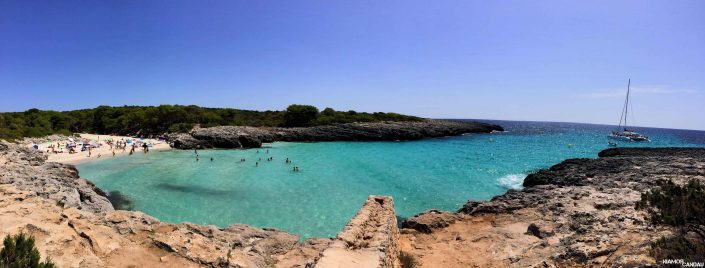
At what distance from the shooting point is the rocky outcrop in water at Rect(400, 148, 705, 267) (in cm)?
941

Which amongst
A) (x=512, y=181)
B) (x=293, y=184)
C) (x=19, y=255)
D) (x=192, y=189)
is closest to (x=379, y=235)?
(x=19, y=255)

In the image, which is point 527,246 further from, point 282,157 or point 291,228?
point 282,157

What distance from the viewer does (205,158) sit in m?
43.1

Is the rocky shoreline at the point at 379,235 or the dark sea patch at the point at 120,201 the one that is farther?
the dark sea patch at the point at 120,201

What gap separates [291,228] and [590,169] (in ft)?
70.1

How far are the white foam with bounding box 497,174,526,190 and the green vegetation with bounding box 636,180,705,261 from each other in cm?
2187

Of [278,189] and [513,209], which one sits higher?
[513,209]

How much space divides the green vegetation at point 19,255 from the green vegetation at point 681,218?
12055mm

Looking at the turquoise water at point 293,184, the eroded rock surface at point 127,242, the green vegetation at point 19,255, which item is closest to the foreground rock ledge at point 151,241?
the eroded rock surface at point 127,242

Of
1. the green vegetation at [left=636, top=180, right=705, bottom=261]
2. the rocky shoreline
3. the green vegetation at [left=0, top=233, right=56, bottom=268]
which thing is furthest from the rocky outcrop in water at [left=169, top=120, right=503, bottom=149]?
the green vegetation at [left=636, top=180, right=705, bottom=261]

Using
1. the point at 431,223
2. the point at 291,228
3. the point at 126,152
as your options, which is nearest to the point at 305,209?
the point at 291,228

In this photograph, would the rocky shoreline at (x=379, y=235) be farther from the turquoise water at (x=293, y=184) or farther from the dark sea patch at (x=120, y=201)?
the turquoise water at (x=293, y=184)

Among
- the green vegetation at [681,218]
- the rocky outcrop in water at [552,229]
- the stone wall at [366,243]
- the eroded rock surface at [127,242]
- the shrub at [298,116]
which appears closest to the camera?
the green vegetation at [681,218]

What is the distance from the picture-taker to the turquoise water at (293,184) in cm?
2019
